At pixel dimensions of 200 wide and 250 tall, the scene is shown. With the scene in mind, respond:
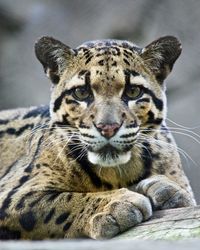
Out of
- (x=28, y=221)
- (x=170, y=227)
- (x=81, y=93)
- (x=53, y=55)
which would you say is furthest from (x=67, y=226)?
(x=53, y=55)

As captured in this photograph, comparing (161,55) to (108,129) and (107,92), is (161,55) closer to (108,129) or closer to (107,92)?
(107,92)

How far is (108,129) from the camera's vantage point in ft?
20.0

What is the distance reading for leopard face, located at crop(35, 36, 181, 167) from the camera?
247 inches

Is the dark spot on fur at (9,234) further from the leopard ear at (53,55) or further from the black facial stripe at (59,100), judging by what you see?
the leopard ear at (53,55)

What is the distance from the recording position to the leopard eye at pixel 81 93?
6668mm

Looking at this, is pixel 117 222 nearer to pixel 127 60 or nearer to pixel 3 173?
pixel 127 60

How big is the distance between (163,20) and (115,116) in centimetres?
593

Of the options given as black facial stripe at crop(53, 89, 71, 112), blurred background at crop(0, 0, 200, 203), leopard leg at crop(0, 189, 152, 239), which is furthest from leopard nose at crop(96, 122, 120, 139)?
blurred background at crop(0, 0, 200, 203)

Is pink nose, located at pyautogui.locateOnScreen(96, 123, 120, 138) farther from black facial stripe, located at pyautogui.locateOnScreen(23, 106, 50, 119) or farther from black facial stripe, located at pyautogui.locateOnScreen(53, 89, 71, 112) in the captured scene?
black facial stripe, located at pyautogui.locateOnScreen(23, 106, 50, 119)

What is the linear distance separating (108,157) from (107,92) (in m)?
0.49

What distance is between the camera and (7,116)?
8727mm

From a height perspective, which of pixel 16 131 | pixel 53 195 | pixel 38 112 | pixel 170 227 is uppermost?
pixel 38 112

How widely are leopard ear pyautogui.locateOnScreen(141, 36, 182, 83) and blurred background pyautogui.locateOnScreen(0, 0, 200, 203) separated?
3896 millimetres

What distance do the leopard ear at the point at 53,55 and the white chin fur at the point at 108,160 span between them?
0.99 meters
